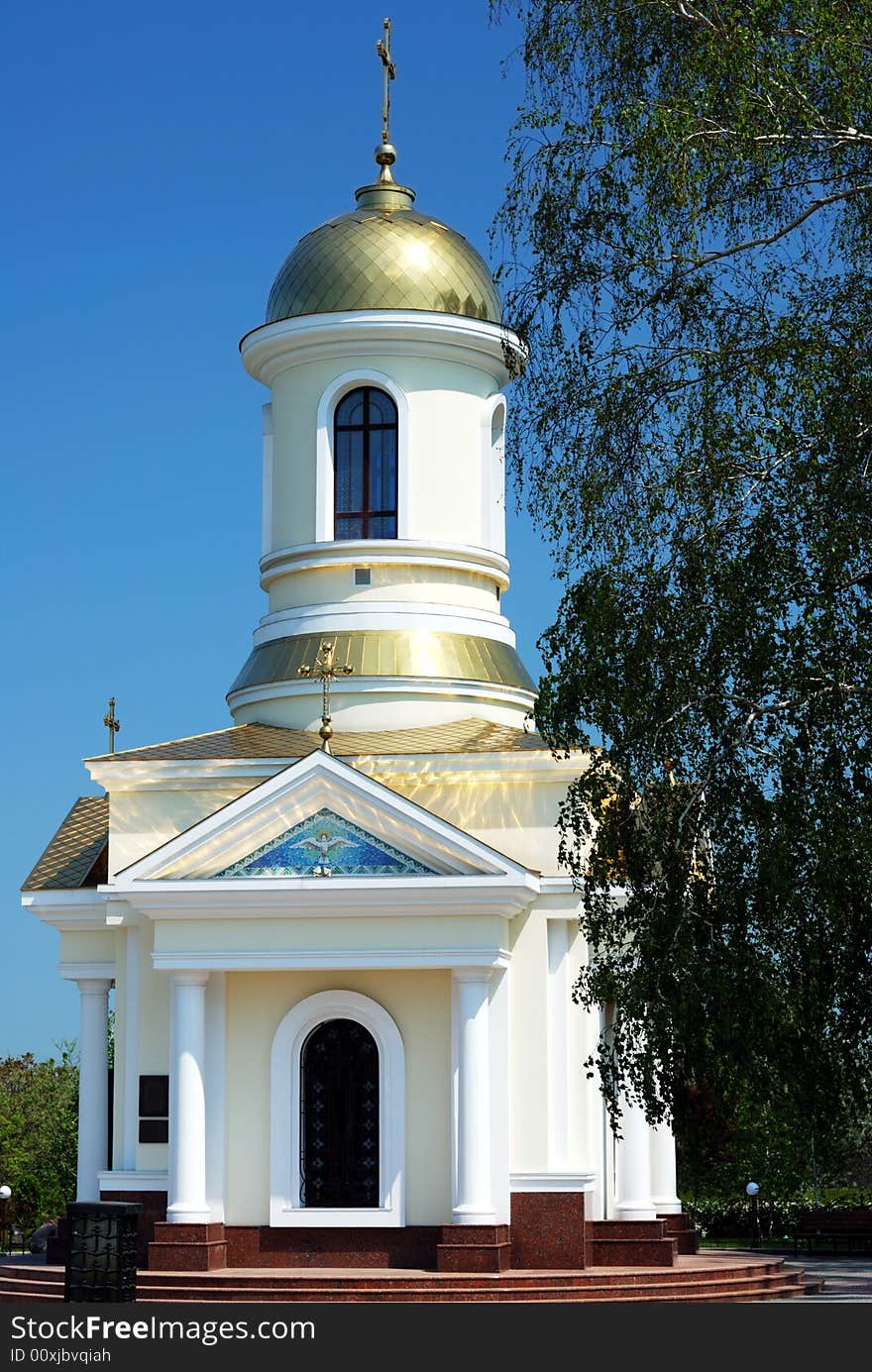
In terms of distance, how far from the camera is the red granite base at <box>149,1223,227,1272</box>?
1942 centimetres

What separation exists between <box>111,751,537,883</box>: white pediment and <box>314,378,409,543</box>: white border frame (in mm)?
4466

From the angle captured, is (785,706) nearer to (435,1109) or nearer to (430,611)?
(435,1109)

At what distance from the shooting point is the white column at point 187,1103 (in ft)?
64.8

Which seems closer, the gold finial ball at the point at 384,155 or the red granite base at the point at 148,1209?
the red granite base at the point at 148,1209

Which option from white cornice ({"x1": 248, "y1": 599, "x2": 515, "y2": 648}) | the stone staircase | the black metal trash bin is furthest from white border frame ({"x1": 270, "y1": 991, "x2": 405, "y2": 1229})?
white cornice ({"x1": 248, "y1": 599, "x2": 515, "y2": 648})

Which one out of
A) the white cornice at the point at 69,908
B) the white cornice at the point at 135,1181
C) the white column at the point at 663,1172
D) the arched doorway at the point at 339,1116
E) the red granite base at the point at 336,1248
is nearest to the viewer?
the red granite base at the point at 336,1248

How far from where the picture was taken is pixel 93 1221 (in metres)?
16.9

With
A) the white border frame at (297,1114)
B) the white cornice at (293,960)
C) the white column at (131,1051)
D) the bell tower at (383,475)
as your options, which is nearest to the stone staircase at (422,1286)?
the white border frame at (297,1114)

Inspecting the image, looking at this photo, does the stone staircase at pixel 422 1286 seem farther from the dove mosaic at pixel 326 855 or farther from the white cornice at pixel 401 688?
the white cornice at pixel 401 688

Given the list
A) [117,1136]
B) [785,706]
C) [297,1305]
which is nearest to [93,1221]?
[297,1305]

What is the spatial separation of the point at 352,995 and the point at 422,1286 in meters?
2.96

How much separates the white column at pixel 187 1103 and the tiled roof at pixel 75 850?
304 cm

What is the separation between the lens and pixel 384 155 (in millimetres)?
25906

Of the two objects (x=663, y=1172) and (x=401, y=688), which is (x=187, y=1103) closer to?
(x=401, y=688)
